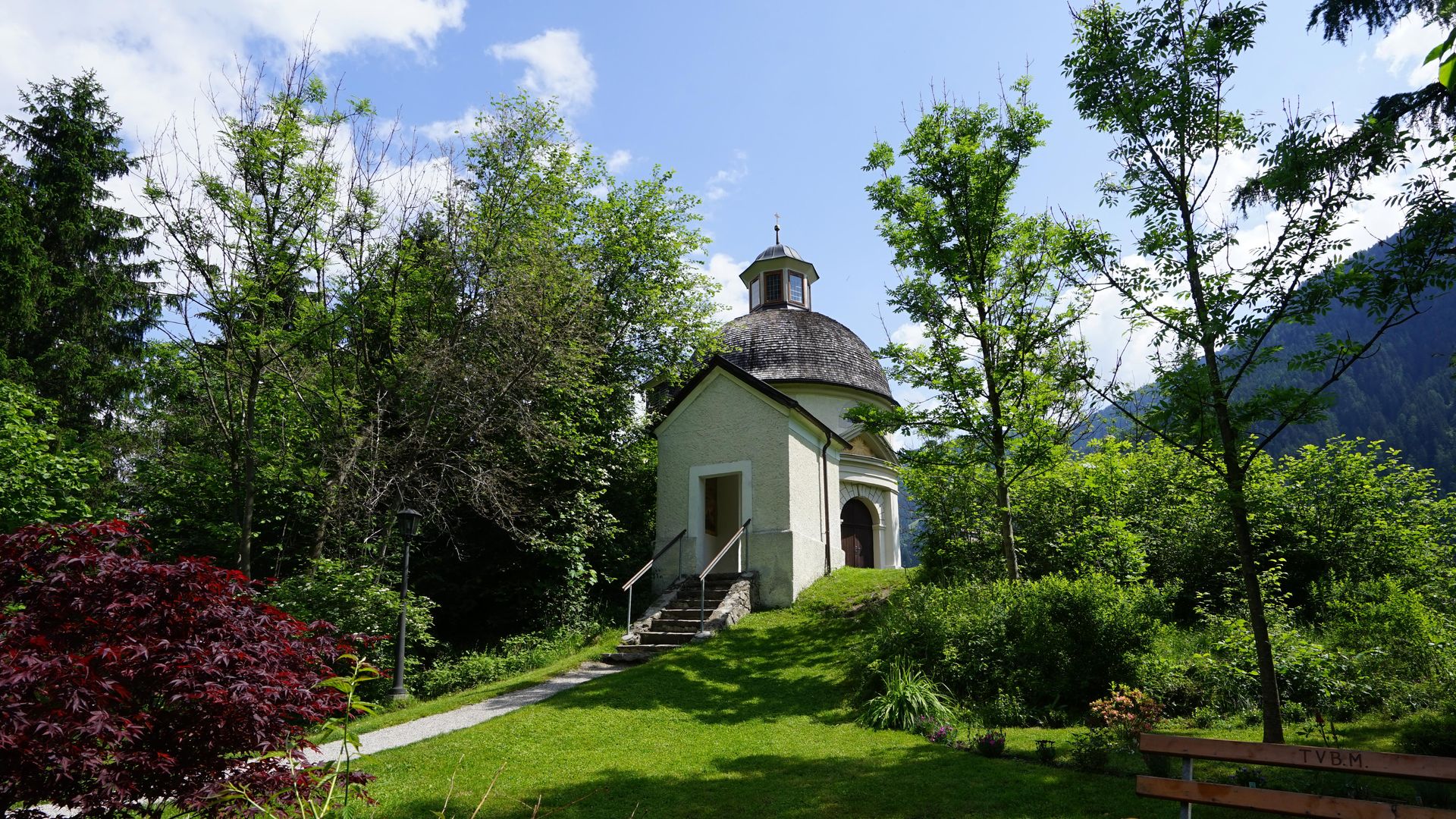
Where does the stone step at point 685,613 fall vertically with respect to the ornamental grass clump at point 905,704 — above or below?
above

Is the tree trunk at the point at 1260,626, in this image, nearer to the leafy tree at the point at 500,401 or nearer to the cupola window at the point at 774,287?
the leafy tree at the point at 500,401

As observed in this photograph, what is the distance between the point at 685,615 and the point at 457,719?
5360 millimetres

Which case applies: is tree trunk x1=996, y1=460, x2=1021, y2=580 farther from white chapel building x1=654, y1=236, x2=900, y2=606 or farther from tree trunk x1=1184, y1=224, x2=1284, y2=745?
tree trunk x1=1184, y1=224, x2=1284, y2=745

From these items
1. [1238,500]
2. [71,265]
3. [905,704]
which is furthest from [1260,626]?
[71,265]

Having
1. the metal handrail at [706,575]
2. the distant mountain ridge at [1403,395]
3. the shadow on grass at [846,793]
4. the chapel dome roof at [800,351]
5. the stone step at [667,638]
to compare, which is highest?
the distant mountain ridge at [1403,395]

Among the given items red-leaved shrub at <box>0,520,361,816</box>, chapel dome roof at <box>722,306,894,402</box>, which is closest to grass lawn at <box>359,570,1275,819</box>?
red-leaved shrub at <box>0,520,361,816</box>

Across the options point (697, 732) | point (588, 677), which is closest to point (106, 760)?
point (697, 732)

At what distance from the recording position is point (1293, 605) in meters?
11.2

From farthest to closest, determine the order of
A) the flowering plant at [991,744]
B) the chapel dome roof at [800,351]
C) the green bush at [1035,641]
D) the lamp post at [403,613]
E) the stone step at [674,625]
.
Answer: the chapel dome roof at [800,351]
the stone step at [674,625]
the lamp post at [403,613]
the green bush at [1035,641]
the flowering plant at [991,744]

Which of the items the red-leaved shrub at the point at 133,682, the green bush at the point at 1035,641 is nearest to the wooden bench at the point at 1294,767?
the green bush at the point at 1035,641

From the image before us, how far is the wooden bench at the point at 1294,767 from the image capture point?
146 inches

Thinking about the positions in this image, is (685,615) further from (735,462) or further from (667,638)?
(735,462)

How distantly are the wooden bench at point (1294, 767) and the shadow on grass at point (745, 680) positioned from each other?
190 inches

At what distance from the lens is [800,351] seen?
2280 cm
